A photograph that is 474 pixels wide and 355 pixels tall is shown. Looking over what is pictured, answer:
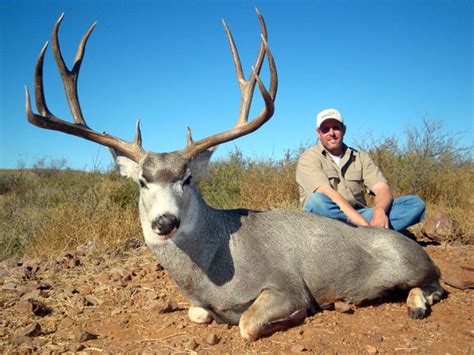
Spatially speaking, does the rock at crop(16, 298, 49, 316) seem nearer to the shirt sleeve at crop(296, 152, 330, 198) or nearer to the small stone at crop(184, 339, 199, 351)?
the small stone at crop(184, 339, 199, 351)

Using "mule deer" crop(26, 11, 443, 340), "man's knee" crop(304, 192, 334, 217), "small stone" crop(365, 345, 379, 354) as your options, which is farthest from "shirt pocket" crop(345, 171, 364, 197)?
"small stone" crop(365, 345, 379, 354)

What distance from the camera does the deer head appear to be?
12.1ft

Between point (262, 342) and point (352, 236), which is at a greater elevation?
point (352, 236)

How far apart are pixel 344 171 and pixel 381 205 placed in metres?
0.78

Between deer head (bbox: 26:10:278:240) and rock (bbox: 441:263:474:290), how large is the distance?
3062 millimetres

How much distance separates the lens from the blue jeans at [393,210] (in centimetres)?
563

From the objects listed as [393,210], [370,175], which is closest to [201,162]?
[370,175]

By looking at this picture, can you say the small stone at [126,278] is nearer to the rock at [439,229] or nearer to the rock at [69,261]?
the rock at [69,261]

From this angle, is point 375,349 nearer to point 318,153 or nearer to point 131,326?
point 131,326

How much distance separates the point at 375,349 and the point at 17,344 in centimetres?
328

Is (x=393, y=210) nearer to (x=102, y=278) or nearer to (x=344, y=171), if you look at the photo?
(x=344, y=171)

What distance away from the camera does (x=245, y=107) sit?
4508mm

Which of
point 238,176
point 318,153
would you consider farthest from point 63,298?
point 238,176

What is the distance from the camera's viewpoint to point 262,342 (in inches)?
146
